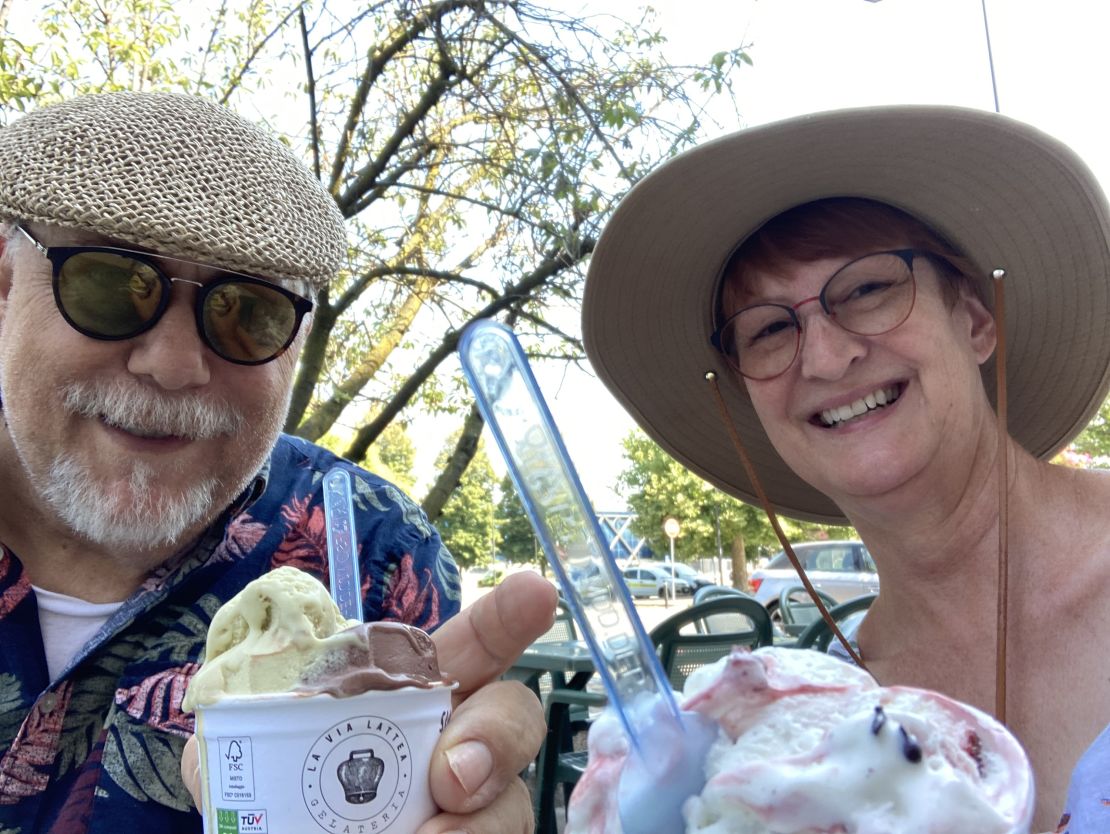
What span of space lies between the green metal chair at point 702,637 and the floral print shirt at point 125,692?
2.52 meters

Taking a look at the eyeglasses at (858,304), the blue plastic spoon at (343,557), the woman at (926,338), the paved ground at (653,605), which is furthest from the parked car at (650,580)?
the blue plastic spoon at (343,557)

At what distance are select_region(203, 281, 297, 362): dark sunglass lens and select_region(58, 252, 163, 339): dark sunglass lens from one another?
3.8 inches

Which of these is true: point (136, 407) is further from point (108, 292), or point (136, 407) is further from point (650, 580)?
point (650, 580)

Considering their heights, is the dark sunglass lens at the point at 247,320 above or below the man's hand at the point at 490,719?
above

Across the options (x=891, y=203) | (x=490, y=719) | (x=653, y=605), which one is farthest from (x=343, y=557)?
(x=653, y=605)

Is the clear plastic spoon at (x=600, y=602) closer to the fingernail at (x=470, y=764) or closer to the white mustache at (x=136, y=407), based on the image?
the fingernail at (x=470, y=764)

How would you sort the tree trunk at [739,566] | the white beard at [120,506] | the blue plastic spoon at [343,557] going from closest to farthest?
1. the blue plastic spoon at [343,557]
2. the white beard at [120,506]
3. the tree trunk at [739,566]

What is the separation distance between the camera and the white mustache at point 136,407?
1.44 m

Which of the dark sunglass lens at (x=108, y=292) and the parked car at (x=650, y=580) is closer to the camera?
the dark sunglass lens at (x=108, y=292)

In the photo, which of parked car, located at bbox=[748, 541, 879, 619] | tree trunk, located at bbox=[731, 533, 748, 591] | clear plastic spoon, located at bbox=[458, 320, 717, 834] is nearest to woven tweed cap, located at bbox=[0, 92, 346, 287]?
clear plastic spoon, located at bbox=[458, 320, 717, 834]

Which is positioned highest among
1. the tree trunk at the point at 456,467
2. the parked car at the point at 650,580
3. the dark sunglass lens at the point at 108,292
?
the dark sunglass lens at the point at 108,292

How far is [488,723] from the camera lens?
1.01 m

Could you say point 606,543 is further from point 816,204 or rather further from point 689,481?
point 689,481

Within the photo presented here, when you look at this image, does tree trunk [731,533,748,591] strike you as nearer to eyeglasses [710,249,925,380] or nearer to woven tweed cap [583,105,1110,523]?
woven tweed cap [583,105,1110,523]
